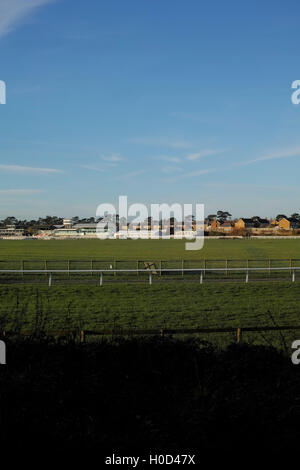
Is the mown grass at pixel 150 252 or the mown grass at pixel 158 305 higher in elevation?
the mown grass at pixel 150 252

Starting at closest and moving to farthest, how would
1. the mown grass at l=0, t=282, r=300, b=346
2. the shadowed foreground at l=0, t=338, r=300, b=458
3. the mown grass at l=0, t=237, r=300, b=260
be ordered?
the shadowed foreground at l=0, t=338, r=300, b=458, the mown grass at l=0, t=282, r=300, b=346, the mown grass at l=0, t=237, r=300, b=260

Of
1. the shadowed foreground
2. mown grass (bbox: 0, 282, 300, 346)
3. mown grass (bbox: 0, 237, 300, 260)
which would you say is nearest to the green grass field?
mown grass (bbox: 0, 282, 300, 346)

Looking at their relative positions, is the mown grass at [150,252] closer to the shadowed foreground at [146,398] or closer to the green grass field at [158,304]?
the green grass field at [158,304]

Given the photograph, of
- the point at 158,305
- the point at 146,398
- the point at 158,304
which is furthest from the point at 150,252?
the point at 146,398

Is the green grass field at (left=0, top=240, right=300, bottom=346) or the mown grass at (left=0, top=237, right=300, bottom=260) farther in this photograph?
the mown grass at (left=0, top=237, right=300, bottom=260)

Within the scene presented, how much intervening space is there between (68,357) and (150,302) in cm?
1506

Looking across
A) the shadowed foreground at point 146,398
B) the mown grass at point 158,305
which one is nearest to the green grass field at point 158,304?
the mown grass at point 158,305

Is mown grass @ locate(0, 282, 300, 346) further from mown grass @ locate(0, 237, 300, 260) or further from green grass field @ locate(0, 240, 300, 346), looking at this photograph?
mown grass @ locate(0, 237, 300, 260)

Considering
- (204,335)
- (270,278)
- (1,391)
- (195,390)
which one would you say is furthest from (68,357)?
(270,278)

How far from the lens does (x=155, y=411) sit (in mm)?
4844

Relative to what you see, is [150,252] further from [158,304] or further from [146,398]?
[146,398]

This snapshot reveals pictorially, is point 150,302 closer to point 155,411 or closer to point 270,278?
point 270,278

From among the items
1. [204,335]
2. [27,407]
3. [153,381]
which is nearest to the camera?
[27,407]

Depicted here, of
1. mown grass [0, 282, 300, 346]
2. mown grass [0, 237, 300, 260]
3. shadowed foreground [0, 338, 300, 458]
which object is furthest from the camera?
mown grass [0, 237, 300, 260]
